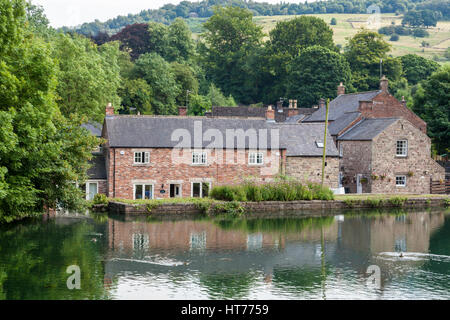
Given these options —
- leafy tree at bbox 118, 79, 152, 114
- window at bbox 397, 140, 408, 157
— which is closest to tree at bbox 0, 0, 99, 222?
window at bbox 397, 140, 408, 157

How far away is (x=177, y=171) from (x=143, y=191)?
8.30 feet

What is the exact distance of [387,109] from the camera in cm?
5475

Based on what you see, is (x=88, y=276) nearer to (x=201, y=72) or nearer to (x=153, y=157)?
(x=153, y=157)

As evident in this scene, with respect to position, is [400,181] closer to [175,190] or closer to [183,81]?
[175,190]

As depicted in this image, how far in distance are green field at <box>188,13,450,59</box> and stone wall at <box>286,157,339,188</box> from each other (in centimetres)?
6109

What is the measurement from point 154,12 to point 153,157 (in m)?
162

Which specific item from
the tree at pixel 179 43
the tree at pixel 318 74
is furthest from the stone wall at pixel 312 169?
the tree at pixel 179 43

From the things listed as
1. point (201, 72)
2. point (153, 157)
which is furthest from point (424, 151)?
point (201, 72)

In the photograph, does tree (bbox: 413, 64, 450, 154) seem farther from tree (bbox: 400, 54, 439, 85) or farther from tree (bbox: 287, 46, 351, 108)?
tree (bbox: 400, 54, 439, 85)

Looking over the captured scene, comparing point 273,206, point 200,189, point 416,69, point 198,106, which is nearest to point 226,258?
point 273,206

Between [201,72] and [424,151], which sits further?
[201,72]

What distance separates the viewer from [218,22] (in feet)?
320

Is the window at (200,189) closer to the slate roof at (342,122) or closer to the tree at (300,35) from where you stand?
the slate roof at (342,122)

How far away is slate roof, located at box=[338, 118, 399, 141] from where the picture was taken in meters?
47.0
